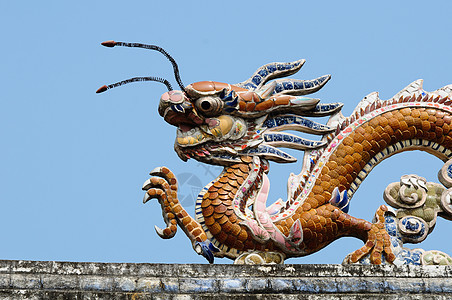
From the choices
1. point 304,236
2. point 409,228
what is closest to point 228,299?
point 304,236

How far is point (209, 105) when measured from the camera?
12.5m

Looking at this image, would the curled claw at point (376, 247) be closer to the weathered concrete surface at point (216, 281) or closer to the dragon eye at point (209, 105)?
the weathered concrete surface at point (216, 281)

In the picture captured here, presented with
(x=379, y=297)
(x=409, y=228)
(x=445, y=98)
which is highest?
(x=445, y=98)

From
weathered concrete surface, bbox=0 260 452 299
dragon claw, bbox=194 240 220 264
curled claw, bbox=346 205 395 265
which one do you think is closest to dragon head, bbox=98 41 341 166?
dragon claw, bbox=194 240 220 264

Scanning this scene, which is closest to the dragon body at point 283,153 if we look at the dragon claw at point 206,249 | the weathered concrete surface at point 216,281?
the dragon claw at point 206,249

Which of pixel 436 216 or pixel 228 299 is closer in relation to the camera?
pixel 228 299

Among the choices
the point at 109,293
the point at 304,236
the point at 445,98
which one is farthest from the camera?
the point at 445,98

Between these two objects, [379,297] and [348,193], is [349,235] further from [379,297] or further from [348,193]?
[379,297]

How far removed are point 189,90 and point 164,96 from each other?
31 centimetres

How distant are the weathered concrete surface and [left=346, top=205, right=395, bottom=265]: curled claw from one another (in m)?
0.78

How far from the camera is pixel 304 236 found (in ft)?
39.3

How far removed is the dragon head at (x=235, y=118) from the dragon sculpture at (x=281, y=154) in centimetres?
1

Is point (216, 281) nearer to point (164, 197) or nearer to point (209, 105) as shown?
point (164, 197)

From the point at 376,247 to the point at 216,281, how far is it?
216 centimetres
